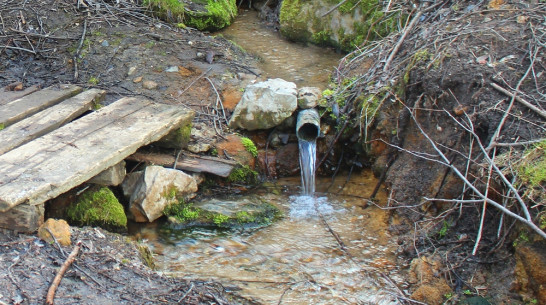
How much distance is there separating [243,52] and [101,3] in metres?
2.24

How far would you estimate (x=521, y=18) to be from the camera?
19.1ft

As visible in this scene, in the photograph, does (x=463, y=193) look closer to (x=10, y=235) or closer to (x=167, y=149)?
(x=167, y=149)

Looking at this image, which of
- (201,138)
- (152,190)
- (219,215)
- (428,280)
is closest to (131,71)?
(201,138)

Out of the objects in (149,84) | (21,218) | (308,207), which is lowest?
(308,207)

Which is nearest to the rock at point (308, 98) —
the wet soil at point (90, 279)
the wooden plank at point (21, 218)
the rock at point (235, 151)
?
the rock at point (235, 151)

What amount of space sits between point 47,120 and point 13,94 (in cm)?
97

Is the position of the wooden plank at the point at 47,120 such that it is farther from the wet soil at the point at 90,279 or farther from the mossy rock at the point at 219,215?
the mossy rock at the point at 219,215

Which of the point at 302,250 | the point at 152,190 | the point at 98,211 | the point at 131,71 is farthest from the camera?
the point at 131,71

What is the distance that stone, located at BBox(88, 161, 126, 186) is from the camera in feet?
17.4

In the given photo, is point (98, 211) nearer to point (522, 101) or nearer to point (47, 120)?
point (47, 120)

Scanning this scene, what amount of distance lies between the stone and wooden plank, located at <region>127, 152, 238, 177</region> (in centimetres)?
54

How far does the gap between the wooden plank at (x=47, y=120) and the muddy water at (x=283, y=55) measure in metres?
2.57

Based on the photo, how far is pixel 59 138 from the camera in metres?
5.31

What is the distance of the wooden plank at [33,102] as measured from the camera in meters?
5.77
